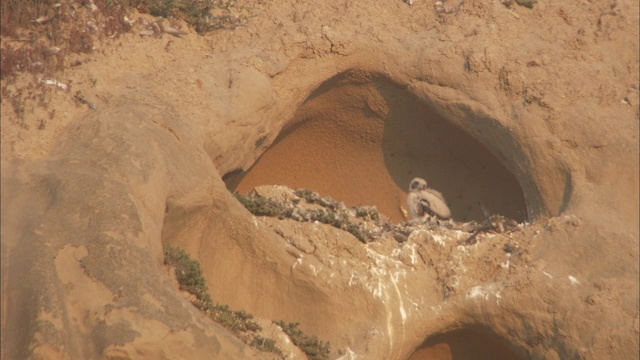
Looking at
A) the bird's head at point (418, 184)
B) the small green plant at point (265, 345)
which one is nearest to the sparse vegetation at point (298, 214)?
the bird's head at point (418, 184)

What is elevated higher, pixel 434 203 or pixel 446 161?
pixel 446 161

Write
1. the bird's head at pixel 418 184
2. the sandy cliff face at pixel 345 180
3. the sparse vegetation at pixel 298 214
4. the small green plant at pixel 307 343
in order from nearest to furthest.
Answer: the sandy cliff face at pixel 345 180, the small green plant at pixel 307 343, the sparse vegetation at pixel 298 214, the bird's head at pixel 418 184

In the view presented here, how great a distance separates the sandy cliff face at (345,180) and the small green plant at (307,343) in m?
0.21

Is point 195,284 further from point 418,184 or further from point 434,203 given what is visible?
point 418,184

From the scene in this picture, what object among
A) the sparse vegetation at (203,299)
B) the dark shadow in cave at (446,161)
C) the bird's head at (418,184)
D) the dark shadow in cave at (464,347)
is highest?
the dark shadow in cave at (446,161)

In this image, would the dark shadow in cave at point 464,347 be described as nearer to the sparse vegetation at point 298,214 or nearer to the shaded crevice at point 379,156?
the sparse vegetation at point 298,214

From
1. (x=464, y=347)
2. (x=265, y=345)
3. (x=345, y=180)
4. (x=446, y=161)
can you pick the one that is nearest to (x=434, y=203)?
(x=446, y=161)

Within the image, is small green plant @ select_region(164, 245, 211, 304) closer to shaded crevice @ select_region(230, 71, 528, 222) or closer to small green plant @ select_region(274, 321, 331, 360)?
small green plant @ select_region(274, 321, 331, 360)

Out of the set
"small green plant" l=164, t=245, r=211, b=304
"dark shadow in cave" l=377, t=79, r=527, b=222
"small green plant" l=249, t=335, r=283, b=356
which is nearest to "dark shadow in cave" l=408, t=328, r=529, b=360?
"dark shadow in cave" l=377, t=79, r=527, b=222

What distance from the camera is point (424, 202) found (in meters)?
11.1

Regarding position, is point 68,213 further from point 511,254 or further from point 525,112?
point 525,112

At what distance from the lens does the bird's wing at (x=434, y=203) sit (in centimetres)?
1105

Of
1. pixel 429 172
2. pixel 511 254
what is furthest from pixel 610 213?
pixel 429 172

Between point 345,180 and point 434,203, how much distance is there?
1.20 metres
